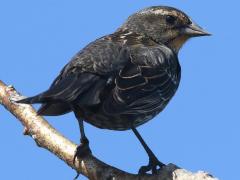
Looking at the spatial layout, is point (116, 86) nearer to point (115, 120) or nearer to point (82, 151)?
point (115, 120)

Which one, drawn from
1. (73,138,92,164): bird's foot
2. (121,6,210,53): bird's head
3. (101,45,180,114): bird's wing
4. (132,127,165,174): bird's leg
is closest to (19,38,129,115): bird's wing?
(101,45,180,114): bird's wing

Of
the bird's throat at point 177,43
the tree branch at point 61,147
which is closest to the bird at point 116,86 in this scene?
the tree branch at point 61,147

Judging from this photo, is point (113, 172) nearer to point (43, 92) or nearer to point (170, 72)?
point (43, 92)

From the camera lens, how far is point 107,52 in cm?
665

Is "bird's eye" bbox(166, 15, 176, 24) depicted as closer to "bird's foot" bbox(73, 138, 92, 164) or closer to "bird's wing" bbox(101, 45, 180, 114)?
"bird's wing" bbox(101, 45, 180, 114)

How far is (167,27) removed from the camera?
7832mm

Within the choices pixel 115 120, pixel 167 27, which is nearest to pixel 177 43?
pixel 167 27

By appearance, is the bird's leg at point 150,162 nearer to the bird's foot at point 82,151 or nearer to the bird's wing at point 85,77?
the bird's foot at point 82,151

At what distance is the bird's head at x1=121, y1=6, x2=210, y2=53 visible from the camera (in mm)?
7785

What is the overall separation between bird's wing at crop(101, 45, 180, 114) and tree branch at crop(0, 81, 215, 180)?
1.60ft

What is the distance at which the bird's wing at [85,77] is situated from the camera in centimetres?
592

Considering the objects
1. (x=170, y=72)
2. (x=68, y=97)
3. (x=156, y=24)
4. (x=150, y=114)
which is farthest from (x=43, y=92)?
(x=156, y=24)

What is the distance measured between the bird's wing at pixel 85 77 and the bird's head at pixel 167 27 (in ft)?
3.20

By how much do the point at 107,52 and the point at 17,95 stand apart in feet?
3.12
